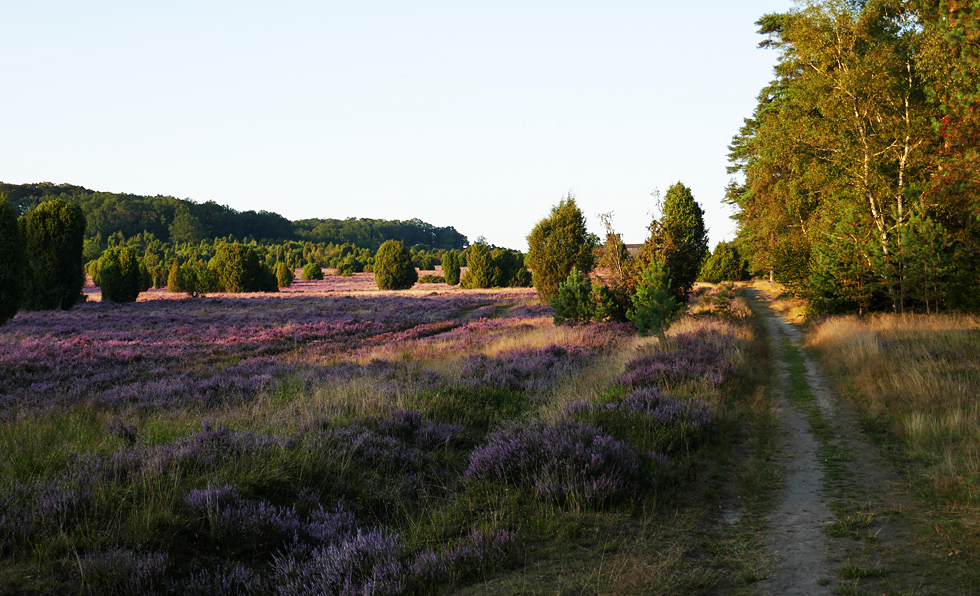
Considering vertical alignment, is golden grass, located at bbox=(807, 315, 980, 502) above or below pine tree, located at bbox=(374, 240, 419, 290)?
below

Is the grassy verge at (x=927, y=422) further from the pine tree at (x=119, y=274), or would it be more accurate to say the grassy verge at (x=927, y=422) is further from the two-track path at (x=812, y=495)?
the pine tree at (x=119, y=274)

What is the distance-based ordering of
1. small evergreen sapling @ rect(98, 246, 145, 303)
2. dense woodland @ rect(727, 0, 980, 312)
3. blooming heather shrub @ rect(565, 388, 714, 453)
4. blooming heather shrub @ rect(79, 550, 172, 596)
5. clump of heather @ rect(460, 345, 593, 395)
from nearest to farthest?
blooming heather shrub @ rect(79, 550, 172, 596), blooming heather shrub @ rect(565, 388, 714, 453), clump of heather @ rect(460, 345, 593, 395), dense woodland @ rect(727, 0, 980, 312), small evergreen sapling @ rect(98, 246, 145, 303)

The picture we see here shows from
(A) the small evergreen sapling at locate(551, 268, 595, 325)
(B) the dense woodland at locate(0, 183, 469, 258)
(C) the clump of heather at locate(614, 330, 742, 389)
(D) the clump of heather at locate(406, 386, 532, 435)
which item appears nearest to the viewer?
(D) the clump of heather at locate(406, 386, 532, 435)

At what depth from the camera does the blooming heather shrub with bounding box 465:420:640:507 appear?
17.5 ft

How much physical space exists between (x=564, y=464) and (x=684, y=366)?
6.72m

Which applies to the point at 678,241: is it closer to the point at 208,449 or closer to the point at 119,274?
the point at 208,449

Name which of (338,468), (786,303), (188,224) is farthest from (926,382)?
(188,224)

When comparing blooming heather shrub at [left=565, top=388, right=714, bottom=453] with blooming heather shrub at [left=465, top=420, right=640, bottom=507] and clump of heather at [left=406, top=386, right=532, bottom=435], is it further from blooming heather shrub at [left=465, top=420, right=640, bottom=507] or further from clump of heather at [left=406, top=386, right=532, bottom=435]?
clump of heather at [left=406, top=386, right=532, bottom=435]

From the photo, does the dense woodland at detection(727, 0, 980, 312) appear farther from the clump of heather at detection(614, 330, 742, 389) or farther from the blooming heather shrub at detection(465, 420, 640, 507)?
the blooming heather shrub at detection(465, 420, 640, 507)

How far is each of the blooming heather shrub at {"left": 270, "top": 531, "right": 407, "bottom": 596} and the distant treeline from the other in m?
123

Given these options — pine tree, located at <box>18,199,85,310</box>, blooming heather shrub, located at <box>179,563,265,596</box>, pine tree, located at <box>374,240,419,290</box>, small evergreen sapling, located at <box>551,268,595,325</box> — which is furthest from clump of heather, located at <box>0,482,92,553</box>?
pine tree, located at <box>374,240,419,290</box>

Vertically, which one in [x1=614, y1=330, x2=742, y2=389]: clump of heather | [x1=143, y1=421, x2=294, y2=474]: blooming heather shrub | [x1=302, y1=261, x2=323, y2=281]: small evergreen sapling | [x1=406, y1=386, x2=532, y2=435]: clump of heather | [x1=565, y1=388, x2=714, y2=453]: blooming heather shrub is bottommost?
[x1=406, y1=386, x2=532, y2=435]: clump of heather

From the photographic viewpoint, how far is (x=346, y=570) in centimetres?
389

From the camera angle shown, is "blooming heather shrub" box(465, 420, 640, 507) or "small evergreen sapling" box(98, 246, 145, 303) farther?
"small evergreen sapling" box(98, 246, 145, 303)
